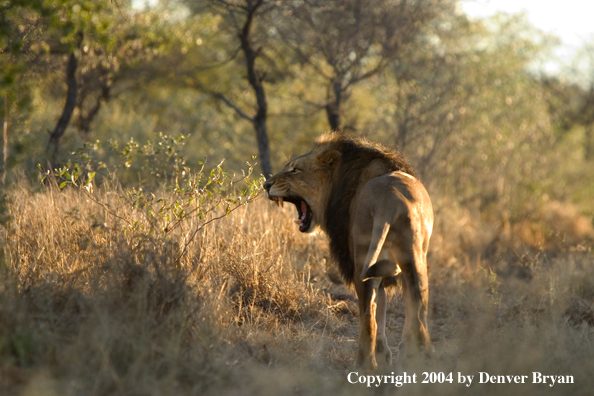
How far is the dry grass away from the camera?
142 inches

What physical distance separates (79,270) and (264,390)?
72.4 inches

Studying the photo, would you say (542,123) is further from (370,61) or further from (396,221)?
(396,221)

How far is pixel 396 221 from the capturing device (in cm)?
405

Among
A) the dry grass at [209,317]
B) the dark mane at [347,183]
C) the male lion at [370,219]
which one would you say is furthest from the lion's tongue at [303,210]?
the dry grass at [209,317]

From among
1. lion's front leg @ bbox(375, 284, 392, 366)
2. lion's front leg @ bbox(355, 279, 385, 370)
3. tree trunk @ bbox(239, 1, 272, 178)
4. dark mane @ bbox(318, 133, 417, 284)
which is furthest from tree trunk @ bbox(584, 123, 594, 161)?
lion's front leg @ bbox(355, 279, 385, 370)

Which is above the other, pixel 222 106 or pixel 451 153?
pixel 222 106

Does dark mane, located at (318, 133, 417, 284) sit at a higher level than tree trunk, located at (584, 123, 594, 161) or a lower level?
lower

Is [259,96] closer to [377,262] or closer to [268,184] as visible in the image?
[268,184]

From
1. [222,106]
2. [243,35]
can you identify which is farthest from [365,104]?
[243,35]

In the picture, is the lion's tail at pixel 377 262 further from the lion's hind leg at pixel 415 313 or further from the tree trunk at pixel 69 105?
the tree trunk at pixel 69 105

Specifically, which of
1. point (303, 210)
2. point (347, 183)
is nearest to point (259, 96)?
point (303, 210)

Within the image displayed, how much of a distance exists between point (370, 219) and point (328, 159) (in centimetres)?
93

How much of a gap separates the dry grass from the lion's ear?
1215 millimetres

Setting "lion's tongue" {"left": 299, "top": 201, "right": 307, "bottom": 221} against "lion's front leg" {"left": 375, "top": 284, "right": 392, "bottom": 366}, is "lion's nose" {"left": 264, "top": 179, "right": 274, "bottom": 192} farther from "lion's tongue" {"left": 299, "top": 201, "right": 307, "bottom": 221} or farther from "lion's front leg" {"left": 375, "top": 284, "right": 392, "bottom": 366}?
"lion's front leg" {"left": 375, "top": 284, "right": 392, "bottom": 366}
